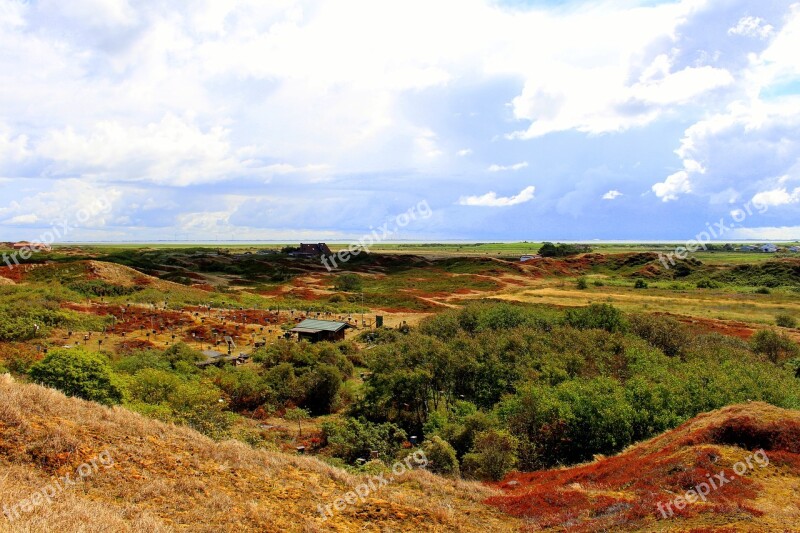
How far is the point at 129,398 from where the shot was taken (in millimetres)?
19328

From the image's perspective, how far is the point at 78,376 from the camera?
18656mm

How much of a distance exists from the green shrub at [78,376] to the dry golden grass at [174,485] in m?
6.21

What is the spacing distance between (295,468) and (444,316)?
2564 cm

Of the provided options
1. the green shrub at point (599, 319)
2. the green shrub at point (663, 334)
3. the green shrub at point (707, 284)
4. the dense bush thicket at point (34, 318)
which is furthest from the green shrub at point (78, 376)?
the green shrub at point (707, 284)

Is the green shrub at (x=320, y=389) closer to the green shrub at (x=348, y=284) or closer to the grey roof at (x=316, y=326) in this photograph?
the grey roof at (x=316, y=326)

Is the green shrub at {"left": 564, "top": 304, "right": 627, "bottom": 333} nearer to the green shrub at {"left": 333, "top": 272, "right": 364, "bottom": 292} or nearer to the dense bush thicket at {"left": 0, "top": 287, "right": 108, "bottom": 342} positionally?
the dense bush thicket at {"left": 0, "top": 287, "right": 108, "bottom": 342}

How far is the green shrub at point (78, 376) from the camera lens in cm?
1832

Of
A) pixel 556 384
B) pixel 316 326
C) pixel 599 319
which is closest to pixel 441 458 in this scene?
pixel 556 384

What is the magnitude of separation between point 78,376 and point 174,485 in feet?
40.3

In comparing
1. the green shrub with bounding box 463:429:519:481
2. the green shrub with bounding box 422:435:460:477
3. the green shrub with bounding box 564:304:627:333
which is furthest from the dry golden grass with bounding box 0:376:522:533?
the green shrub with bounding box 564:304:627:333

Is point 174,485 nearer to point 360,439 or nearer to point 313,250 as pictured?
point 360,439

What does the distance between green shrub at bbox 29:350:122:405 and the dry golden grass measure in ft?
20.4

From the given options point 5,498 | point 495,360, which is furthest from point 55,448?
point 495,360

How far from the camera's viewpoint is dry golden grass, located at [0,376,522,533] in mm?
8133
